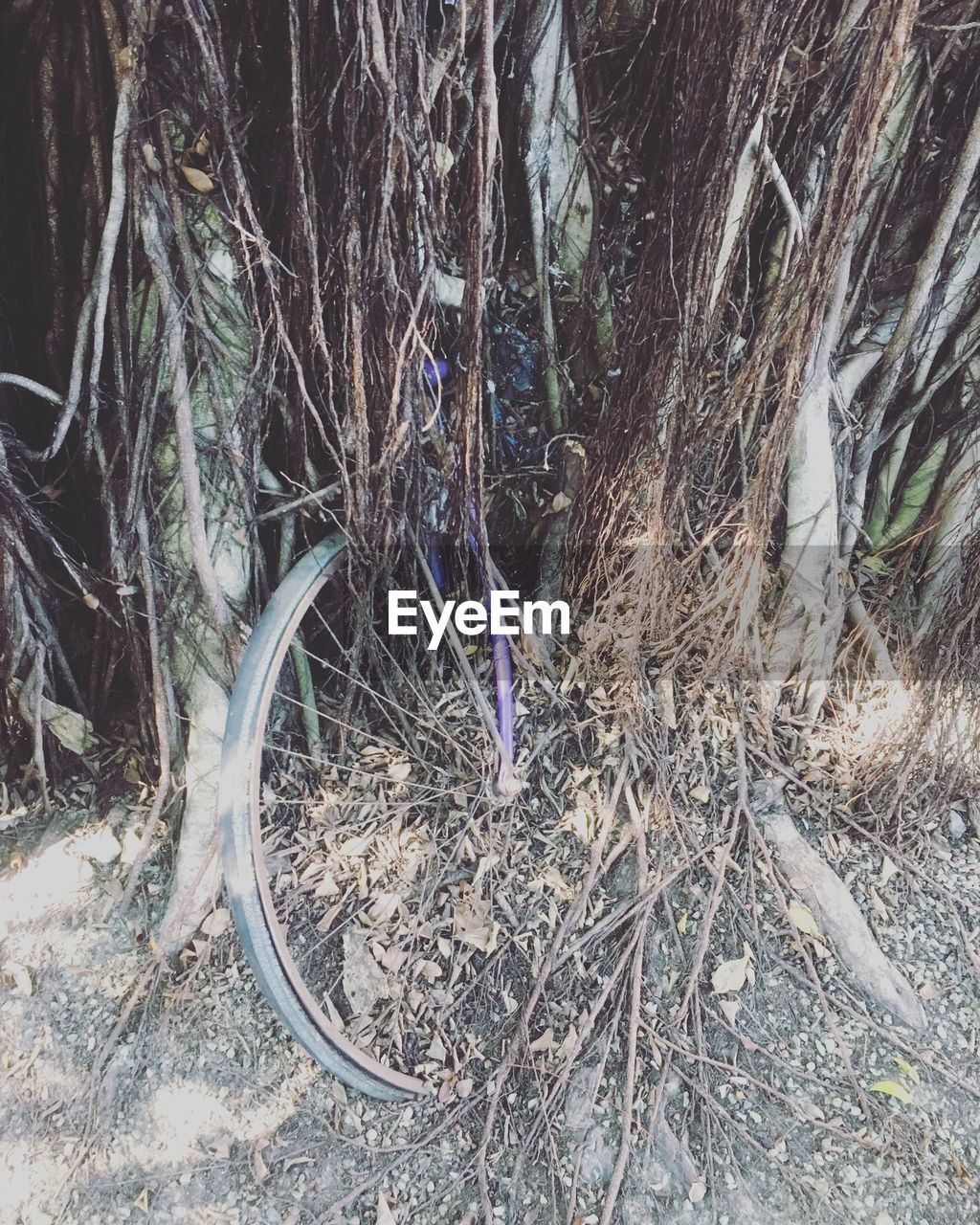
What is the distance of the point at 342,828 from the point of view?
1.46m

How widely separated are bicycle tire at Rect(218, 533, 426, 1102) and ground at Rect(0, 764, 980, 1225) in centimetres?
8

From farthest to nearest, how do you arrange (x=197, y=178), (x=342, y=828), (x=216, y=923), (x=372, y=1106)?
(x=342, y=828) → (x=216, y=923) → (x=372, y=1106) → (x=197, y=178)

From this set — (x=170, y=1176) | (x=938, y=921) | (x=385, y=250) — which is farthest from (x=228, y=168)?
(x=938, y=921)

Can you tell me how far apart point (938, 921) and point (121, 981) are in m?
1.64

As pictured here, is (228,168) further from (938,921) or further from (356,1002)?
(938,921)

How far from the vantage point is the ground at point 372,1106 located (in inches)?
45.1

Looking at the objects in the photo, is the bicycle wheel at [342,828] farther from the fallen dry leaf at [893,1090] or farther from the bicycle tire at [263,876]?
the fallen dry leaf at [893,1090]

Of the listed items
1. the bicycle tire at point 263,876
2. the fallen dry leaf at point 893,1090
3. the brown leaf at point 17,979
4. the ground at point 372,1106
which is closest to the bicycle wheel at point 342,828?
the bicycle tire at point 263,876

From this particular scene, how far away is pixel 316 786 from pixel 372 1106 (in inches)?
23.2

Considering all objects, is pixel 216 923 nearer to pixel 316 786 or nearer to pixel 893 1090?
pixel 316 786

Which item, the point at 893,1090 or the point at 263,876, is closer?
the point at 263,876

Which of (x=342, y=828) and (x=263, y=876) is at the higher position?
(x=263, y=876)

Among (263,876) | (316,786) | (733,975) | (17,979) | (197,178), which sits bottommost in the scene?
(733,975)

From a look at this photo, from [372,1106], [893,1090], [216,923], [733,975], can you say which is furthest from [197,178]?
[893,1090]
